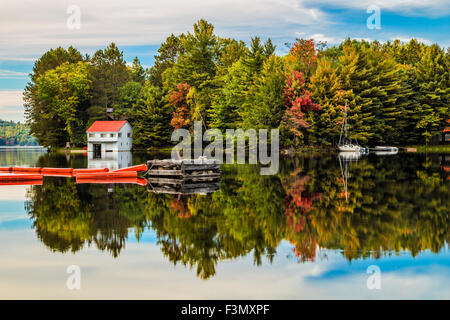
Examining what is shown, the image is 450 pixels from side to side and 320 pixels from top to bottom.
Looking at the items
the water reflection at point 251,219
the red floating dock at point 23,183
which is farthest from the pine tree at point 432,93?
the red floating dock at point 23,183

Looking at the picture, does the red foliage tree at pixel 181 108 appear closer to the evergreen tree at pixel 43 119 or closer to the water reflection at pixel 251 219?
the evergreen tree at pixel 43 119

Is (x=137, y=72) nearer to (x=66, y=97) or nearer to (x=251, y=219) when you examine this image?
(x=66, y=97)

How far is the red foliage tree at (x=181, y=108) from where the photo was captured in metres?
70.9

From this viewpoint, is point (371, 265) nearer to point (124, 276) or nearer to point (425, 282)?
point (425, 282)

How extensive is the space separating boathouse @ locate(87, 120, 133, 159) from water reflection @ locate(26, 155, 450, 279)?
5400cm

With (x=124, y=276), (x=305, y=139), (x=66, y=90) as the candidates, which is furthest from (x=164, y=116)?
(x=124, y=276)

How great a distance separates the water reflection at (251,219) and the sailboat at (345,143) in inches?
1518

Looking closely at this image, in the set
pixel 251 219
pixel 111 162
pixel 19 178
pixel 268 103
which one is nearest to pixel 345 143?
pixel 268 103

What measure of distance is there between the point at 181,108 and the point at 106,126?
14987mm

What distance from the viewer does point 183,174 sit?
79.7 feet

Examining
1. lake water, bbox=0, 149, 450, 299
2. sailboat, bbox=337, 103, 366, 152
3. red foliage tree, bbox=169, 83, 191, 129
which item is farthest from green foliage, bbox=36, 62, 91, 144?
lake water, bbox=0, 149, 450, 299

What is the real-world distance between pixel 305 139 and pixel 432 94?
2245 cm

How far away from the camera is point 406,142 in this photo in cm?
6938

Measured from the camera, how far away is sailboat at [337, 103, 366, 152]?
59.9 m
